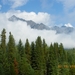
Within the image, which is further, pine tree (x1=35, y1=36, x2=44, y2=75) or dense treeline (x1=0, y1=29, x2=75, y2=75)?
pine tree (x1=35, y1=36, x2=44, y2=75)

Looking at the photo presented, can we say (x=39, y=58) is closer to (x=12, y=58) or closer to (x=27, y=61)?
(x=27, y=61)

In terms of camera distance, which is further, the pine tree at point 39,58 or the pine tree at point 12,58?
the pine tree at point 39,58

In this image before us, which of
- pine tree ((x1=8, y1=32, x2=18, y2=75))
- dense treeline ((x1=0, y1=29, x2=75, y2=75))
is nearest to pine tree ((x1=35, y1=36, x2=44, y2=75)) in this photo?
dense treeline ((x1=0, y1=29, x2=75, y2=75))

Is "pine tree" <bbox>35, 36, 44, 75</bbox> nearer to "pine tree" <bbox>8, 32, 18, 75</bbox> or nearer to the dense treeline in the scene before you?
the dense treeline

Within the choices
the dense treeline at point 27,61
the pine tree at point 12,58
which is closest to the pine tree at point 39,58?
the dense treeline at point 27,61

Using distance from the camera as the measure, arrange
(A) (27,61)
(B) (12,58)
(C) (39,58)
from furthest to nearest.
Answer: (C) (39,58) < (A) (27,61) < (B) (12,58)

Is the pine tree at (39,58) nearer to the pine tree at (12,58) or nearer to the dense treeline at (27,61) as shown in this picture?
the dense treeline at (27,61)

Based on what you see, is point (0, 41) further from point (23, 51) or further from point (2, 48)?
point (23, 51)

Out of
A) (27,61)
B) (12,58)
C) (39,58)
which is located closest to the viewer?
(12,58)

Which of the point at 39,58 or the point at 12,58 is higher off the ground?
the point at 39,58

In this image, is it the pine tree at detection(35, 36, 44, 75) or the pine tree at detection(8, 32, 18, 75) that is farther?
the pine tree at detection(35, 36, 44, 75)

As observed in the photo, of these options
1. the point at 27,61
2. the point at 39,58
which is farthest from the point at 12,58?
the point at 39,58

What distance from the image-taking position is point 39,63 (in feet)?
405

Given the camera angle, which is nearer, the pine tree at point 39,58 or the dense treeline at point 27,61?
the dense treeline at point 27,61
